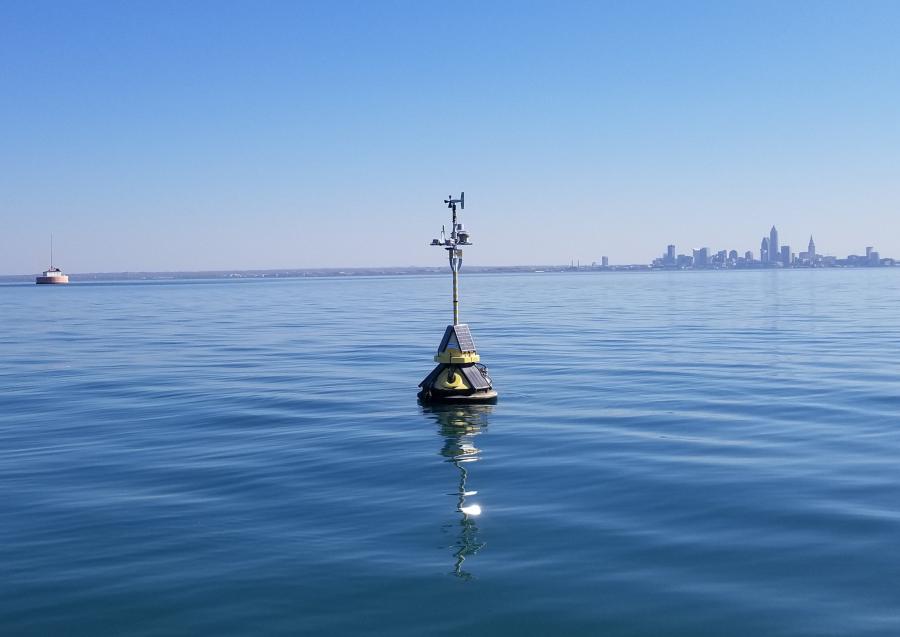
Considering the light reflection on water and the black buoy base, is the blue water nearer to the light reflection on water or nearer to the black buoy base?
the light reflection on water

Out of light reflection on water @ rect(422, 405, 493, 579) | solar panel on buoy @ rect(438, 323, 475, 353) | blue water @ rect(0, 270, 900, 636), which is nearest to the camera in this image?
blue water @ rect(0, 270, 900, 636)

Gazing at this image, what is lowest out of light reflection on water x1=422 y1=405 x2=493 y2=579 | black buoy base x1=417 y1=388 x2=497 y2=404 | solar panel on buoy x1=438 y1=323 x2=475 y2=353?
light reflection on water x1=422 y1=405 x2=493 y2=579

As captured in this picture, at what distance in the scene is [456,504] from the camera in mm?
15562

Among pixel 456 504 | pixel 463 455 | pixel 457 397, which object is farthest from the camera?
pixel 457 397

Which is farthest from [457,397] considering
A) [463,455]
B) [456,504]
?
[456,504]

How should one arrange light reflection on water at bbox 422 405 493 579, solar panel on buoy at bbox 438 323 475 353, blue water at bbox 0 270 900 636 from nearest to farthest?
1. blue water at bbox 0 270 900 636
2. light reflection on water at bbox 422 405 493 579
3. solar panel on buoy at bbox 438 323 475 353

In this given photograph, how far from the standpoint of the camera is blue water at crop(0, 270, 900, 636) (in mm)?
10617

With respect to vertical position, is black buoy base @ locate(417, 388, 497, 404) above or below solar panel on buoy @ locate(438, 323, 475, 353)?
below

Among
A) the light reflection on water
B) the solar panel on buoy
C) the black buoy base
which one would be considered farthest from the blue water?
the solar panel on buoy

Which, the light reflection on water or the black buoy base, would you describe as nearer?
the light reflection on water

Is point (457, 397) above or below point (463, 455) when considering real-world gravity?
above

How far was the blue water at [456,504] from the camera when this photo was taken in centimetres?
1062

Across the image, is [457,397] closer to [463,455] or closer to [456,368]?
[456,368]

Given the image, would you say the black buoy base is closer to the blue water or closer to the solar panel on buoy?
the blue water
